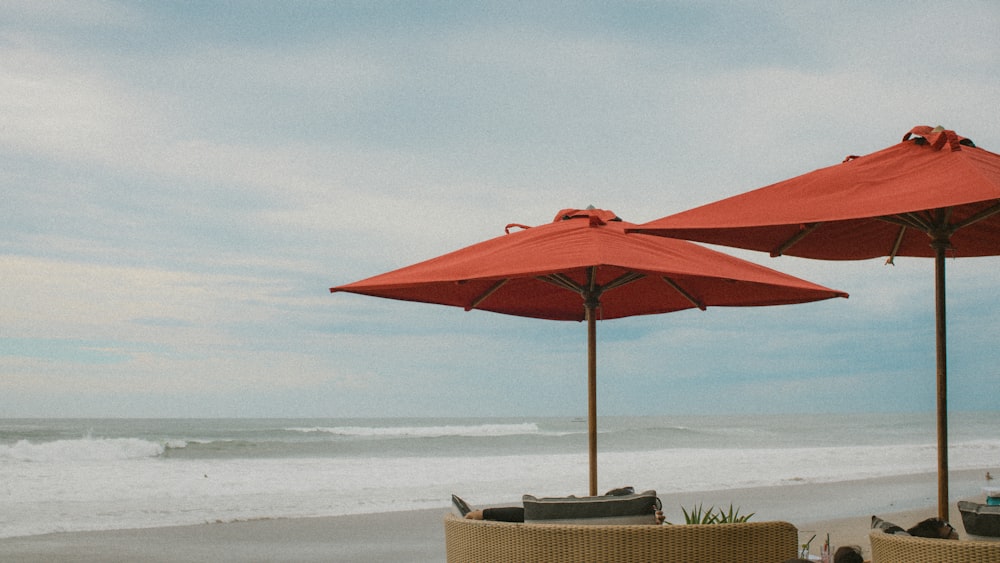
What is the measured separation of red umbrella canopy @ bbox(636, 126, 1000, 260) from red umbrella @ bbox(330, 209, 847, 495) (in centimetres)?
40

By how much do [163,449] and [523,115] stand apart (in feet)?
43.9

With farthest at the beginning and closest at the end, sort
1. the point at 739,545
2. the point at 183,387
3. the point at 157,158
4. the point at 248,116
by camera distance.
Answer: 1. the point at 183,387
2. the point at 157,158
3. the point at 248,116
4. the point at 739,545

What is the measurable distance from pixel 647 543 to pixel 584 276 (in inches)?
90.1

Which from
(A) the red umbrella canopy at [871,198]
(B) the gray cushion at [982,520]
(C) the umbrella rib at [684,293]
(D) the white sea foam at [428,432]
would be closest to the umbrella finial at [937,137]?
(A) the red umbrella canopy at [871,198]

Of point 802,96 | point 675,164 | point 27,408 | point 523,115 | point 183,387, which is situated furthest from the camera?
point 183,387

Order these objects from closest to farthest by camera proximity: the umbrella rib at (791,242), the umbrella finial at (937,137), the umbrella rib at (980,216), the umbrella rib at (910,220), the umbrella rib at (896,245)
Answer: the umbrella finial at (937,137) < the umbrella rib at (980,216) < the umbrella rib at (910,220) < the umbrella rib at (791,242) < the umbrella rib at (896,245)

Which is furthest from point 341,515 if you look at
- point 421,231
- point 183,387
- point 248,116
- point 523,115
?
point 183,387

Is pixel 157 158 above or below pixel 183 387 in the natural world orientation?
above

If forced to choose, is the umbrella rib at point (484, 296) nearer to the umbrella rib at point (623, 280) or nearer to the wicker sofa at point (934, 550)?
the umbrella rib at point (623, 280)

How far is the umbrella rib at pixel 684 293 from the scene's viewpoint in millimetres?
5727

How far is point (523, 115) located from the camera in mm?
13906

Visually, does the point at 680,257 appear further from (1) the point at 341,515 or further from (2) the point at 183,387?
(2) the point at 183,387

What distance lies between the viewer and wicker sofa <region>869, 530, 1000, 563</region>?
3.05 m

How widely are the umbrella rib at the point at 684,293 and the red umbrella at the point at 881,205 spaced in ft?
3.78
